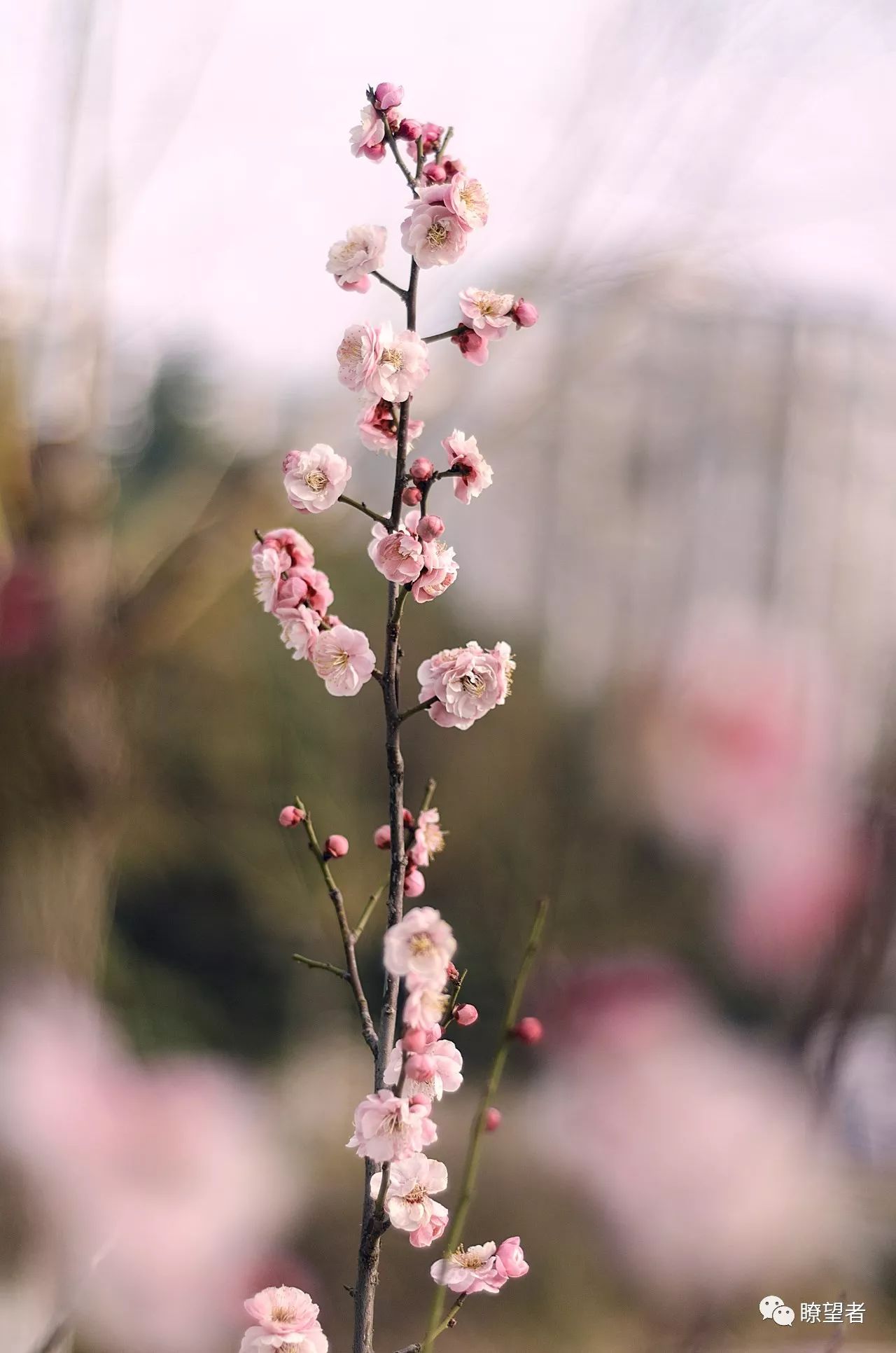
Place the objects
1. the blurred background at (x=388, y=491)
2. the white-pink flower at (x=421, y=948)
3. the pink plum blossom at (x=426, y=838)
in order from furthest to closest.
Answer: the blurred background at (x=388, y=491)
the pink plum blossom at (x=426, y=838)
the white-pink flower at (x=421, y=948)

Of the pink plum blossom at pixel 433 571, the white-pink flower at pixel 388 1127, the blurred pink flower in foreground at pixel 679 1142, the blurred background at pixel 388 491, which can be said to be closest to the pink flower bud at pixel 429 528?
the pink plum blossom at pixel 433 571

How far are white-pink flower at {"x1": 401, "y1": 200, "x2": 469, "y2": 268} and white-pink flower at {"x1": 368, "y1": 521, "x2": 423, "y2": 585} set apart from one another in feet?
0.37

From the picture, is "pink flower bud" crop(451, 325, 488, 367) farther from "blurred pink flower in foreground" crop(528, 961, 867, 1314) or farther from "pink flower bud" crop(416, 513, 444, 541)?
"blurred pink flower in foreground" crop(528, 961, 867, 1314)

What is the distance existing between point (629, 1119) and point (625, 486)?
22.0 inches

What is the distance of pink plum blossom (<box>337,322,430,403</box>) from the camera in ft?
1.30

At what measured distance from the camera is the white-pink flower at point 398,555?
1.32ft

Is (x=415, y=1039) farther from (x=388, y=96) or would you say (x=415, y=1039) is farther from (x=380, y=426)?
(x=388, y=96)

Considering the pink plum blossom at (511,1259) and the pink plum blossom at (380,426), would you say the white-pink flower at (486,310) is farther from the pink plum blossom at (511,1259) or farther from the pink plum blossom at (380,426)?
the pink plum blossom at (511,1259)

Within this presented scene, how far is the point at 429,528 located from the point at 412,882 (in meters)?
0.16

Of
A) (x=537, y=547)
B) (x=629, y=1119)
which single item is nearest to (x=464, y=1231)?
(x=629, y=1119)

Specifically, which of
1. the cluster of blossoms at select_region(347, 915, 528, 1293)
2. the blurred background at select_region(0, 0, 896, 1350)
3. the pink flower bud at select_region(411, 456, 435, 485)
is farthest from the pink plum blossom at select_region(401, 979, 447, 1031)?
the blurred background at select_region(0, 0, 896, 1350)

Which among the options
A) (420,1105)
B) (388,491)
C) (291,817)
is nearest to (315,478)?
(291,817)

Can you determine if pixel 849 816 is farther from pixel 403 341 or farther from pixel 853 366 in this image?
pixel 403 341

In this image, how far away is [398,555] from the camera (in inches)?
15.9
